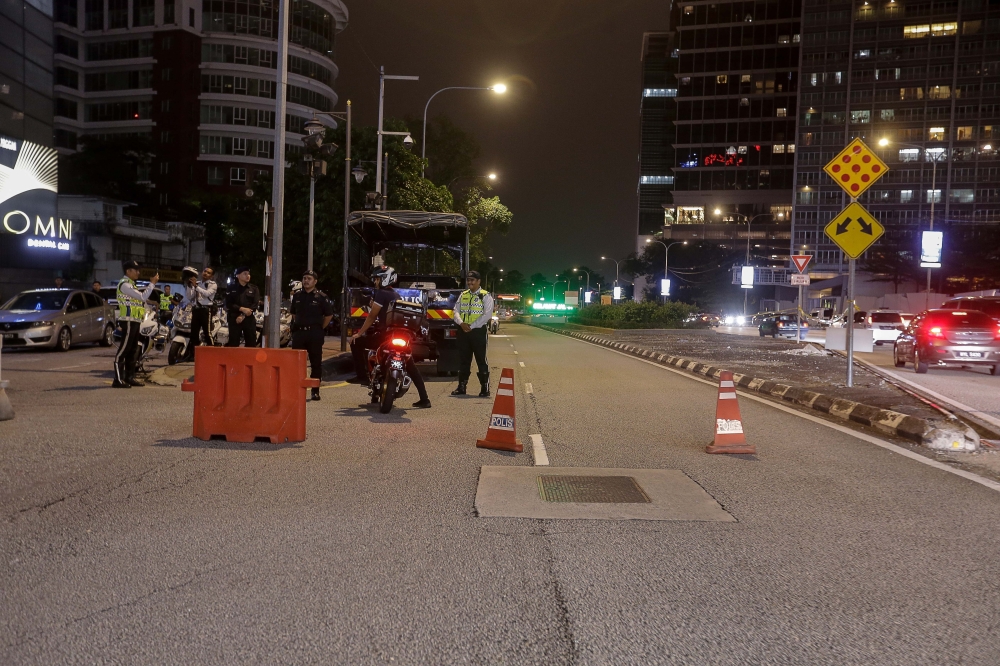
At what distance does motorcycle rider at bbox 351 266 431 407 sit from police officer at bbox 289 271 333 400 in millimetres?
578

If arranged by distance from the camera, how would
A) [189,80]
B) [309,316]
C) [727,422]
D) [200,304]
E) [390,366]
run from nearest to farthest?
[727,422]
[390,366]
[309,316]
[200,304]
[189,80]

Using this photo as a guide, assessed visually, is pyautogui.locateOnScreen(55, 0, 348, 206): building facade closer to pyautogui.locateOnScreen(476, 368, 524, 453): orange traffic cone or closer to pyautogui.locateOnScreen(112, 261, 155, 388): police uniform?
pyautogui.locateOnScreen(112, 261, 155, 388): police uniform

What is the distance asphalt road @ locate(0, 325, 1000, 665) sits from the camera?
148 inches

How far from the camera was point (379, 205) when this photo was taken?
29031mm

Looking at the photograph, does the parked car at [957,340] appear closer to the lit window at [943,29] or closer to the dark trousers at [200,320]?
the dark trousers at [200,320]

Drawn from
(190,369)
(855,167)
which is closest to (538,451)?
(190,369)

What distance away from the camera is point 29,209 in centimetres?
3372

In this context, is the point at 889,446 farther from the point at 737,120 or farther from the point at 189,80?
the point at 737,120

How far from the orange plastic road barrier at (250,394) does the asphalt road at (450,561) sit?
23 cm

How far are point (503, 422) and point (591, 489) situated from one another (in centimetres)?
208

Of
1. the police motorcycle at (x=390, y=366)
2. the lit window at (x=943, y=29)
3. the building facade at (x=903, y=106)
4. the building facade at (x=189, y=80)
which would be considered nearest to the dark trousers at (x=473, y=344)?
the police motorcycle at (x=390, y=366)

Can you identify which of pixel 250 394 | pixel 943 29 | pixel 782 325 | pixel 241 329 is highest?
pixel 943 29

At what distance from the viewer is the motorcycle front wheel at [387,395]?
1135 centimetres

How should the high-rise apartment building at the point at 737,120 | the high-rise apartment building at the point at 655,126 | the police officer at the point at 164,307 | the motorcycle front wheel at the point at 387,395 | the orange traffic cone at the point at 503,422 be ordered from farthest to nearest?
the high-rise apartment building at the point at 655,126 → the high-rise apartment building at the point at 737,120 → the police officer at the point at 164,307 → the motorcycle front wheel at the point at 387,395 → the orange traffic cone at the point at 503,422
